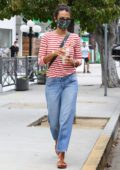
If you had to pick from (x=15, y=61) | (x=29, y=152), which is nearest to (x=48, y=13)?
(x=29, y=152)

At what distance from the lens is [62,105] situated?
7.12m

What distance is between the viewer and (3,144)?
8.59 m

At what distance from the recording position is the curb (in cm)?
729

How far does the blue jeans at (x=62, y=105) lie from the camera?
23.2 feet

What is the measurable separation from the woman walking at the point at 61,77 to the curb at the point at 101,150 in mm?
361

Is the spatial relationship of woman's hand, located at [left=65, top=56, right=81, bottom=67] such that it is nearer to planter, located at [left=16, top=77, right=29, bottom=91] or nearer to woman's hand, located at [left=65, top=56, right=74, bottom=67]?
woman's hand, located at [left=65, top=56, right=74, bottom=67]

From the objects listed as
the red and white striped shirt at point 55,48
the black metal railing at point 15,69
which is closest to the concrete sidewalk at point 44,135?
the red and white striped shirt at point 55,48

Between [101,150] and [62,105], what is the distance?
1414 millimetres

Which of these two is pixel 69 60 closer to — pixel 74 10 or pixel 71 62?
pixel 71 62

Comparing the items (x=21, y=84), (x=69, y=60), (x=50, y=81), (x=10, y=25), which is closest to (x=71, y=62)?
(x=69, y=60)

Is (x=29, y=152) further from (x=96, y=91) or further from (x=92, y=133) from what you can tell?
(x=96, y=91)

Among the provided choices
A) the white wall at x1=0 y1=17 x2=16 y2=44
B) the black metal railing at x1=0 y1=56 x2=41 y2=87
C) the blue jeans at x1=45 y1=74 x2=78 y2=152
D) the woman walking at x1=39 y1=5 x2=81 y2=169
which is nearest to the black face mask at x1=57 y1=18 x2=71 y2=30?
the woman walking at x1=39 y1=5 x2=81 y2=169

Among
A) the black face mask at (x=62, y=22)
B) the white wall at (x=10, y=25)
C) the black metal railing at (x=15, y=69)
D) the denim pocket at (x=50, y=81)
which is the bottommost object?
the black metal railing at (x=15, y=69)

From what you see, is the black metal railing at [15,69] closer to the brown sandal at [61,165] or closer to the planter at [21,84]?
the planter at [21,84]
